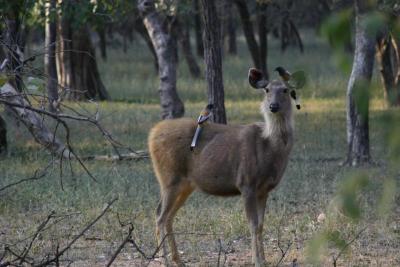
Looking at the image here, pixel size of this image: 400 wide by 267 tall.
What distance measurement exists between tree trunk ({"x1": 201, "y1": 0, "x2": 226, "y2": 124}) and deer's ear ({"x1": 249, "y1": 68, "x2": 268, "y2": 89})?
4409 millimetres

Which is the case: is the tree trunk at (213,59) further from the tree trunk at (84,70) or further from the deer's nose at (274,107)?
the tree trunk at (84,70)

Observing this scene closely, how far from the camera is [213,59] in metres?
12.8

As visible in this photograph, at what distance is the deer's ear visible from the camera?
824 cm

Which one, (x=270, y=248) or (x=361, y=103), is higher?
(x=361, y=103)

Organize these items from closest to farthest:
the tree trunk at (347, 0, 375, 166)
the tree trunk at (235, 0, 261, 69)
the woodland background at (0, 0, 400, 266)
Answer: the woodland background at (0, 0, 400, 266) < the tree trunk at (347, 0, 375, 166) < the tree trunk at (235, 0, 261, 69)

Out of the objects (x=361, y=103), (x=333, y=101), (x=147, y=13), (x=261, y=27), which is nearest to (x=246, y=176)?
(x=361, y=103)

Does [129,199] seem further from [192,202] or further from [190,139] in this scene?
[190,139]

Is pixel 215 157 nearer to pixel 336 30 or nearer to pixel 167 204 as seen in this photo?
pixel 167 204

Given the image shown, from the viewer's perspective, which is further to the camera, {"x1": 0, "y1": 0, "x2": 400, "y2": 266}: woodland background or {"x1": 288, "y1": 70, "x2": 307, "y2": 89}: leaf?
{"x1": 288, "y1": 70, "x2": 307, "y2": 89}: leaf

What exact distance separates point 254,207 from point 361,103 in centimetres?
554

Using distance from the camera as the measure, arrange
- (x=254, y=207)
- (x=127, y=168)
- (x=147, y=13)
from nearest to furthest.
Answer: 1. (x=254, y=207)
2. (x=127, y=168)
3. (x=147, y=13)

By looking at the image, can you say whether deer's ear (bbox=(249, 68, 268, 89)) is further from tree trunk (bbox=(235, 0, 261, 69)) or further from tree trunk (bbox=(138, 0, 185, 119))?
tree trunk (bbox=(235, 0, 261, 69))

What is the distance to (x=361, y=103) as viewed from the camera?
2246 mm

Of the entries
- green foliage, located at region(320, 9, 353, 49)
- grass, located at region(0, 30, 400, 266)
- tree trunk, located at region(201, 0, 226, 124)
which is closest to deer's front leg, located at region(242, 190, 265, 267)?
grass, located at region(0, 30, 400, 266)
